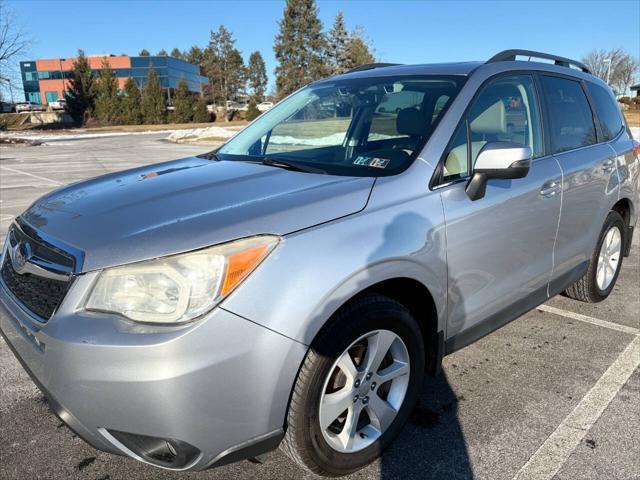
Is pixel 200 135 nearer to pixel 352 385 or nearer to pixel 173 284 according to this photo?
pixel 352 385

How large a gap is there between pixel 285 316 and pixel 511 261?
5.39 ft

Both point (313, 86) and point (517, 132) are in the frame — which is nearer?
point (517, 132)

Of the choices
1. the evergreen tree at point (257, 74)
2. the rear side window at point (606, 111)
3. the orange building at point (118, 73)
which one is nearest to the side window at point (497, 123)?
the rear side window at point (606, 111)

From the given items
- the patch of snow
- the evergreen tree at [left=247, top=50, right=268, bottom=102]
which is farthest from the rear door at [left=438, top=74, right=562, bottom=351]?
the evergreen tree at [left=247, top=50, right=268, bottom=102]

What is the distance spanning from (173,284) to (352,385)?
90cm

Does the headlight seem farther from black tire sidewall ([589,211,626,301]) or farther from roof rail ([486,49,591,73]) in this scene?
black tire sidewall ([589,211,626,301])

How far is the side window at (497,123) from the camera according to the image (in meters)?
2.73

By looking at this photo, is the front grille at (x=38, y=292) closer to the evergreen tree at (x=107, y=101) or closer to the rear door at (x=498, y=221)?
the rear door at (x=498, y=221)

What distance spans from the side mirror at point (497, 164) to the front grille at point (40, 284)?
1.88 metres

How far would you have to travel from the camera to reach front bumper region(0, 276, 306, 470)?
5.83 ft

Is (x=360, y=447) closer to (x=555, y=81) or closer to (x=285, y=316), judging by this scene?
(x=285, y=316)

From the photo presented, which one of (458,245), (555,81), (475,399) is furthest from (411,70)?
(475,399)

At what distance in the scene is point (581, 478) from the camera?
2342mm

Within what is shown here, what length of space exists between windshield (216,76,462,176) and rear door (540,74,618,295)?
0.99m
